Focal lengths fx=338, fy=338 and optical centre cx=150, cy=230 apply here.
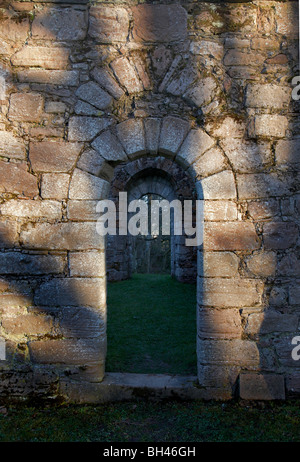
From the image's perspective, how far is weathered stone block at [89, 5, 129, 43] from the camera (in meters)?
3.19

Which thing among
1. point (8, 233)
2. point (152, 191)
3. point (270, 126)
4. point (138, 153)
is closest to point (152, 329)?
point (8, 233)

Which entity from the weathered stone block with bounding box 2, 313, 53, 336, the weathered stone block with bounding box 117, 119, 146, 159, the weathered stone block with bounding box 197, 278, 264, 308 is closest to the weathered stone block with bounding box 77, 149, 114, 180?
the weathered stone block with bounding box 117, 119, 146, 159

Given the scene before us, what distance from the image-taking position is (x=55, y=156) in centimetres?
317

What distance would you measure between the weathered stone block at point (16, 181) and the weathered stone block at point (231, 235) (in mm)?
1662

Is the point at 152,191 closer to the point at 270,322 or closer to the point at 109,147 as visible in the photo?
the point at 109,147

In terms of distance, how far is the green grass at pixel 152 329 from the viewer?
390cm

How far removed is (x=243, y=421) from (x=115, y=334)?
7.96 feet

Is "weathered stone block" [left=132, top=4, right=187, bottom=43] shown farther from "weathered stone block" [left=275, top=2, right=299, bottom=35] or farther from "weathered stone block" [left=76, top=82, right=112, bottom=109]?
"weathered stone block" [left=275, top=2, right=299, bottom=35]

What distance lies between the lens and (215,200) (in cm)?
312

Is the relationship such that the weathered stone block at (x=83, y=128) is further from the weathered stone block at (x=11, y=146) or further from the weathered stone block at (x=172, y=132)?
the weathered stone block at (x=172, y=132)

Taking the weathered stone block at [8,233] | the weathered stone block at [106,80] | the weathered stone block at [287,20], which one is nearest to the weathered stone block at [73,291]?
the weathered stone block at [8,233]

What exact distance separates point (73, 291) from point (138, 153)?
144cm
